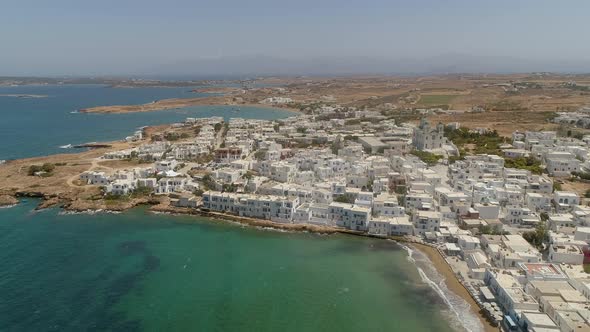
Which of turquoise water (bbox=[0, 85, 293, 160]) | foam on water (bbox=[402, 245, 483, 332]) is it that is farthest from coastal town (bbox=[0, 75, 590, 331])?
turquoise water (bbox=[0, 85, 293, 160])

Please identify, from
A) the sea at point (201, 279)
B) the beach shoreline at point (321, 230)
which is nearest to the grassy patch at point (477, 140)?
the beach shoreline at point (321, 230)

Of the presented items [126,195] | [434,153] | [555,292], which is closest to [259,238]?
[126,195]

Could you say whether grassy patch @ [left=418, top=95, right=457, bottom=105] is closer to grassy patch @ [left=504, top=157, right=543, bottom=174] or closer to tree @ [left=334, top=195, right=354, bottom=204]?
grassy patch @ [left=504, top=157, right=543, bottom=174]

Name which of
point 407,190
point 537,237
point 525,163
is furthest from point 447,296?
point 525,163

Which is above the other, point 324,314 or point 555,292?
point 555,292

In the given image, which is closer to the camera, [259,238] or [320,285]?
[320,285]

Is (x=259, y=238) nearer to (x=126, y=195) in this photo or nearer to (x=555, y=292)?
(x=126, y=195)
